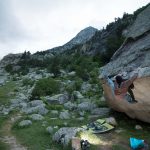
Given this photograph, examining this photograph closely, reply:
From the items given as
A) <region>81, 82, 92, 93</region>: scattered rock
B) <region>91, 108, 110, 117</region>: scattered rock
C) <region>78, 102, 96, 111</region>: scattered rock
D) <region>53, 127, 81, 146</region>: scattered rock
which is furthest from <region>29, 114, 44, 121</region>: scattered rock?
<region>81, 82, 92, 93</region>: scattered rock

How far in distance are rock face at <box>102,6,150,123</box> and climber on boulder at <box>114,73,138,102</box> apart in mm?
371

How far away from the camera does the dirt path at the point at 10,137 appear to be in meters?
19.7

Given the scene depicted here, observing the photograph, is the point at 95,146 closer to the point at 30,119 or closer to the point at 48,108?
the point at 30,119

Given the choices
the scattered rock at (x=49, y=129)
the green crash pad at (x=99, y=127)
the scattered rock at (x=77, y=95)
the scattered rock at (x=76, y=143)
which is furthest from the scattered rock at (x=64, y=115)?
the scattered rock at (x=76, y=143)

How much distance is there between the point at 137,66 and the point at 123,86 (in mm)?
1319

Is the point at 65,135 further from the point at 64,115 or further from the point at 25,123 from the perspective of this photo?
the point at 64,115

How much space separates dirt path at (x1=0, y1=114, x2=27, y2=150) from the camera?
19.7 m

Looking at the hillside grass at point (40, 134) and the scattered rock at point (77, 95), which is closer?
the hillside grass at point (40, 134)

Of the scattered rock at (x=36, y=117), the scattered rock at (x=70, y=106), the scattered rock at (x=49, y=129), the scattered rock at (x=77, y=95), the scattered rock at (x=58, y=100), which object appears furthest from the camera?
the scattered rock at (x=77, y=95)

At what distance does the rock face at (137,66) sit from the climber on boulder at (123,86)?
1.22 feet

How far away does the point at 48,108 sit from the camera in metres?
Answer: 27.5

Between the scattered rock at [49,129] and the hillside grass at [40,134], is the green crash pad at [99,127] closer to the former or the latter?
the hillside grass at [40,134]

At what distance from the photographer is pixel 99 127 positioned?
20.2 m

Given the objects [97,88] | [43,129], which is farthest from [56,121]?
[97,88]
